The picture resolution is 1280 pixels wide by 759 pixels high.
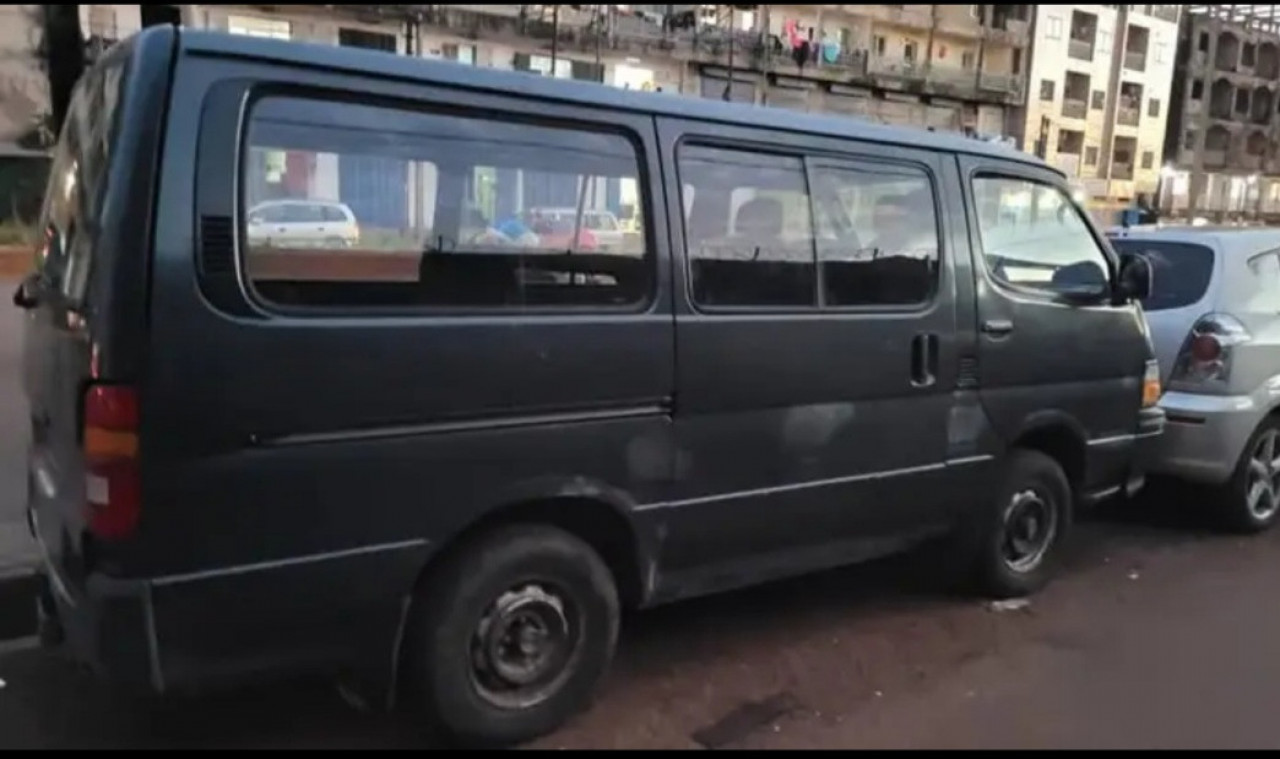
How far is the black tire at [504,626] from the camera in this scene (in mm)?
3037

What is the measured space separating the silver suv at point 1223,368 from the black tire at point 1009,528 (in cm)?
119

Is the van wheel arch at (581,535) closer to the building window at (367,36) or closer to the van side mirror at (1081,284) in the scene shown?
the van side mirror at (1081,284)

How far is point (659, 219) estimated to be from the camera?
11.1 feet

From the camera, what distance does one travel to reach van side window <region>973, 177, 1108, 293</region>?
4418 millimetres

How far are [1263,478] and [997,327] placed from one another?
2.64 metres

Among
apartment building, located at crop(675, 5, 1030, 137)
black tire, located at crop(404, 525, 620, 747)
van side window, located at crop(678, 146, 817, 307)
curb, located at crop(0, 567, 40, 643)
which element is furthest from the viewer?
apartment building, located at crop(675, 5, 1030, 137)

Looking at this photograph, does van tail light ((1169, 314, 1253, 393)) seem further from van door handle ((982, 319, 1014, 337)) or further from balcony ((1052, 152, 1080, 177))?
balcony ((1052, 152, 1080, 177))

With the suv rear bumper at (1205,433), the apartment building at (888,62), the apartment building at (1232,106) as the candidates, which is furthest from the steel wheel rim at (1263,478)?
the apartment building at (1232,106)

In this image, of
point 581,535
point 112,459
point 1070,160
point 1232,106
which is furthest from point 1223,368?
point 1232,106

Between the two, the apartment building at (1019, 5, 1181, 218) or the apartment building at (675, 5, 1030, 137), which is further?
the apartment building at (1019, 5, 1181, 218)

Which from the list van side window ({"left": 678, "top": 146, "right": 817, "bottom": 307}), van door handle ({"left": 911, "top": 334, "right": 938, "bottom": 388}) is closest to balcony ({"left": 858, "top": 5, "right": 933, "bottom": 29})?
van door handle ({"left": 911, "top": 334, "right": 938, "bottom": 388})

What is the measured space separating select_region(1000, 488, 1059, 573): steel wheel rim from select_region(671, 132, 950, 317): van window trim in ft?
3.63

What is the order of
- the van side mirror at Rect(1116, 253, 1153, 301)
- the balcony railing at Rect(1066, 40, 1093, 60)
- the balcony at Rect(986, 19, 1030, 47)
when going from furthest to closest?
the balcony railing at Rect(1066, 40, 1093, 60) < the balcony at Rect(986, 19, 1030, 47) < the van side mirror at Rect(1116, 253, 1153, 301)

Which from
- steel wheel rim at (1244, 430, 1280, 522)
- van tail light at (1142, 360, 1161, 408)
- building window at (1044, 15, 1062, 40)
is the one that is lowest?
steel wheel rim at (1244, 430, 1280, 522)
